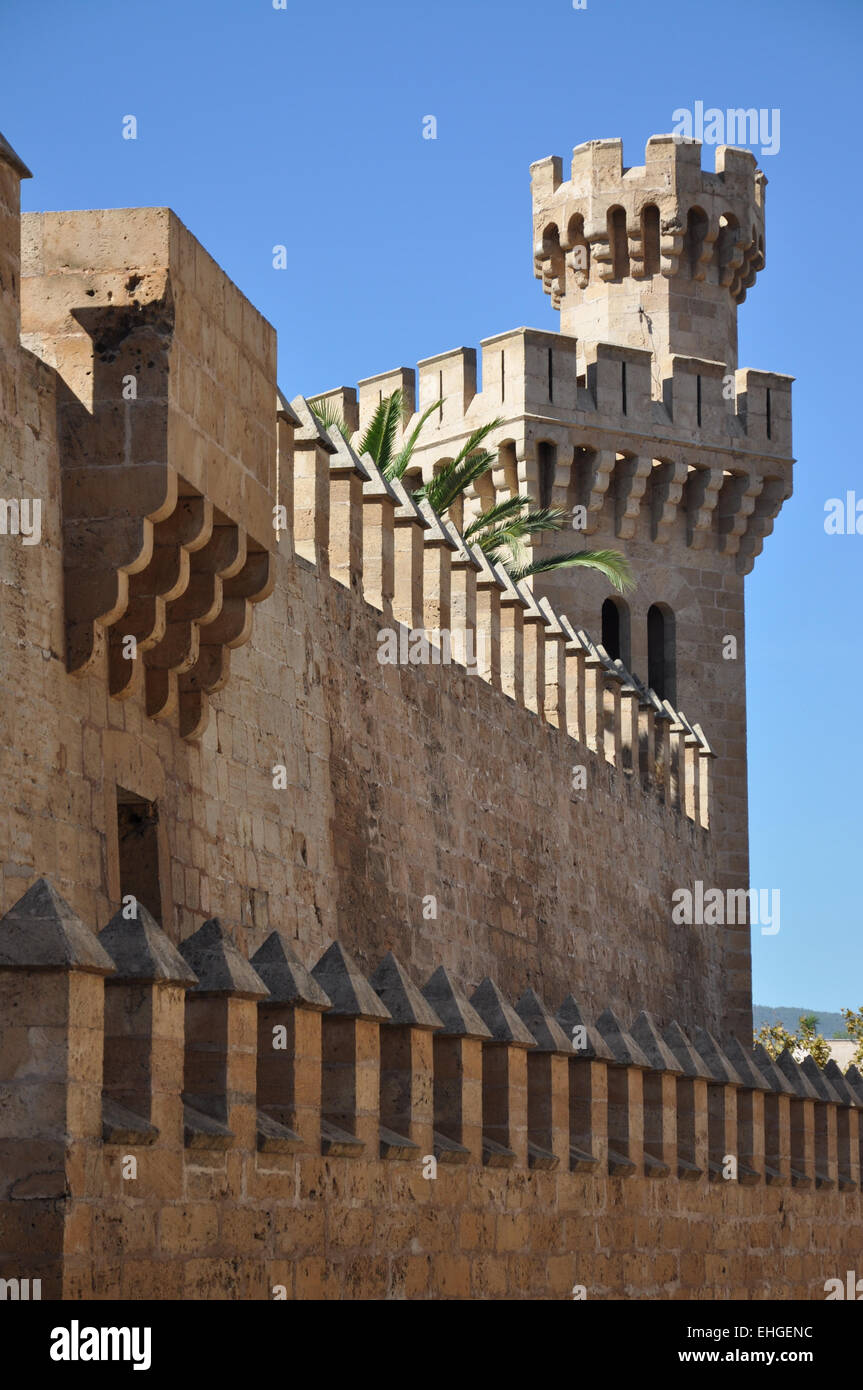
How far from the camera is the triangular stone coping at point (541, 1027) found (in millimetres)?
10945

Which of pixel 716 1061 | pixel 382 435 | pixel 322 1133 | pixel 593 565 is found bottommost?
pixel 322 1133

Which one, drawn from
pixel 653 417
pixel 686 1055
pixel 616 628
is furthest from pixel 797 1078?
pixel 653 417

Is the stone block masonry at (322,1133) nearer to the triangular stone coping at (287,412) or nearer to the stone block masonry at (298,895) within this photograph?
the stone block masonry at (298,895)

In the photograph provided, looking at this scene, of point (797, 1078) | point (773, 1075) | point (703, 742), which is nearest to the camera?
point (773, 1075)

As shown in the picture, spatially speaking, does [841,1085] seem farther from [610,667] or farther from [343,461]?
[343,461]

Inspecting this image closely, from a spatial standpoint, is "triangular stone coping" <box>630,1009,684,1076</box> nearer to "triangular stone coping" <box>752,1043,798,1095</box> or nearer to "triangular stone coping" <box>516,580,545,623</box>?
"triangular stone coping" <box>752,1043,798,1095</box>

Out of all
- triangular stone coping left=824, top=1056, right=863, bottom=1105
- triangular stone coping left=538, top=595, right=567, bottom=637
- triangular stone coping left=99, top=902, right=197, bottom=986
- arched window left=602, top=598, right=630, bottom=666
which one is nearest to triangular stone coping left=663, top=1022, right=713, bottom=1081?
triangular stone coping left=824, top=1056, right=863, bottom=1105

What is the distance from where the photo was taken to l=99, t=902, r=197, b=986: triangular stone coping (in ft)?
22.4

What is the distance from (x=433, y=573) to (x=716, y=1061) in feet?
12.0

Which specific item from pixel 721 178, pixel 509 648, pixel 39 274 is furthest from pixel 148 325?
pixel 721 178

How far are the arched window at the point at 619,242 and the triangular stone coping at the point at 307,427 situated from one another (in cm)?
1495

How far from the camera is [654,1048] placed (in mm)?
12945

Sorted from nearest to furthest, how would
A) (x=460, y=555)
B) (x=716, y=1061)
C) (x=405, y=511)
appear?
(x=716, y=1061) → (x=405, y=511) → (x=460, y=555)

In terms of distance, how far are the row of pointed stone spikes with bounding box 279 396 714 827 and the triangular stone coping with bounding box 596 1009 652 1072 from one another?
9.42ft
